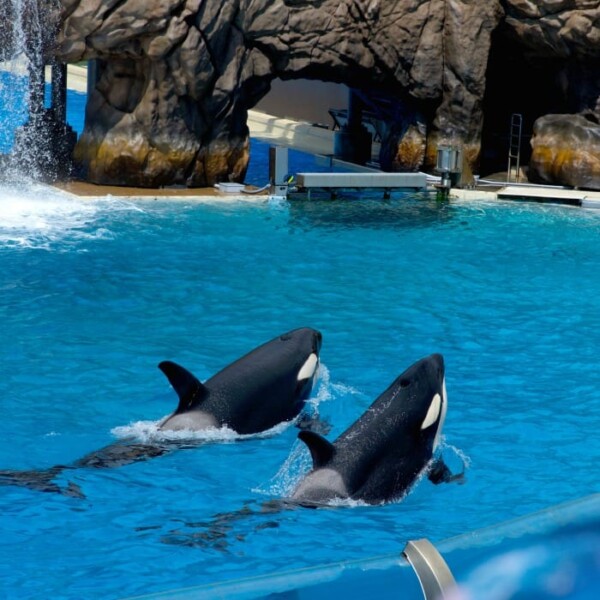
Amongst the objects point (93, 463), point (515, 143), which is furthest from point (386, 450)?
point (515, 143)

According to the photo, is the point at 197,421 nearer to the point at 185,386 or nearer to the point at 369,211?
the point at 185,386

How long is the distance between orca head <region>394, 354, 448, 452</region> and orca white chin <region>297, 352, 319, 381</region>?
85 centimetres

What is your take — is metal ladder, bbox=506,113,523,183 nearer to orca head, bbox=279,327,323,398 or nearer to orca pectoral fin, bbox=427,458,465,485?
orca head, bbox=279,327,323,398

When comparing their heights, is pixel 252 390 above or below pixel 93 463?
above

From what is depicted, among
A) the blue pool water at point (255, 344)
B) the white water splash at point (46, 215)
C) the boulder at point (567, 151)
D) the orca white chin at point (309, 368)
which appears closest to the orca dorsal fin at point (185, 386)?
the blue pool water at point (255, 344)

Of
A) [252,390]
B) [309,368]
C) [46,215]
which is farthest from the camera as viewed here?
[46,215]

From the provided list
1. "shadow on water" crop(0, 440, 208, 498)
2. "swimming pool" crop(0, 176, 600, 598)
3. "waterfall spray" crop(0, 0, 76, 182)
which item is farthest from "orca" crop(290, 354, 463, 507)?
"waterfall spray" crop(0, 0, 76, 182)

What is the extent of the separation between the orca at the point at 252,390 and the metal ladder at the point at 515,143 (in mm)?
11566

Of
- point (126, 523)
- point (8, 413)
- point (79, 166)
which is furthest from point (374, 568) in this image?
point (79, 166)

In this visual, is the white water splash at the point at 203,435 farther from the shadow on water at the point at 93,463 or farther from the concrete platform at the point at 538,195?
the concrete platform at the point at 538,195

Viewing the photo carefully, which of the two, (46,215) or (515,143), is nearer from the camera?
(46,215)

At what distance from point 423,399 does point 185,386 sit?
1.27 meters

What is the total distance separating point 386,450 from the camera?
5.09 metres

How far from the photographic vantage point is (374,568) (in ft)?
6.06
